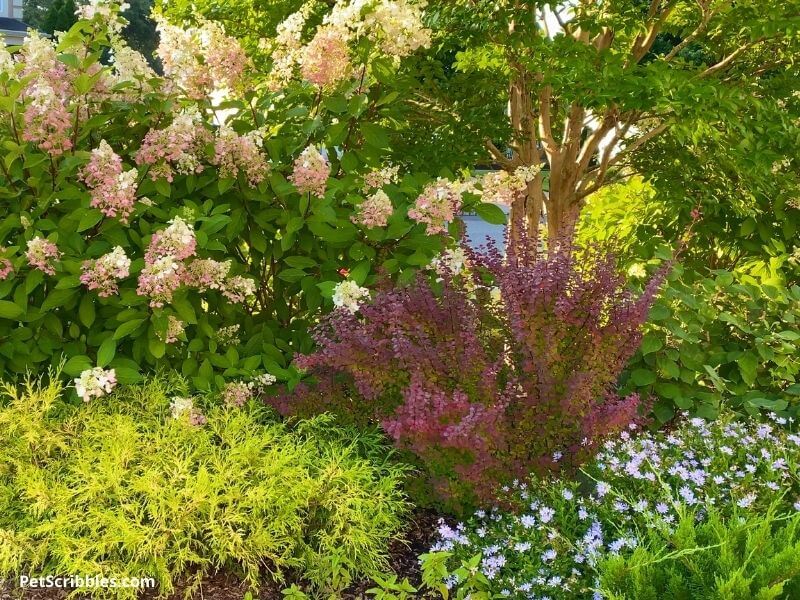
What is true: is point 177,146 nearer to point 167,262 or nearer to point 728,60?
point 167,262

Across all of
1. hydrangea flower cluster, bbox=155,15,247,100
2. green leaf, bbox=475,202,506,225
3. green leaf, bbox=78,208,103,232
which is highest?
hydrangea flower cluster, bbox=155,15,247,100

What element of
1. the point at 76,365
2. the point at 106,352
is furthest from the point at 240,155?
the point at 76,365

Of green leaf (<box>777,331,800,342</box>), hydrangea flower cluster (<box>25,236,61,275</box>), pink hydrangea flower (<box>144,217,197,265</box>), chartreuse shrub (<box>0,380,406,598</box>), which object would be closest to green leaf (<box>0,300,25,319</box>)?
hydrangea flower cluster (<box>25,236,61,275</box>)

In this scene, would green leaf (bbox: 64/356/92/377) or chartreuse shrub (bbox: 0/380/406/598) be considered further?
green leaf (bbox: 64/356/92/377)

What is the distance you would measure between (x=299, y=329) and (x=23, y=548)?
1564 millimetres

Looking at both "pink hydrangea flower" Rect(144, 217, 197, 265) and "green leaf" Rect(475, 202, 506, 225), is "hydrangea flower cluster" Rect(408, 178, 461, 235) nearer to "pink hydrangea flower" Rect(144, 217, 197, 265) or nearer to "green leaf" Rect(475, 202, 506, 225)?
"green leaf" Rect(475, 202, 506, 225)

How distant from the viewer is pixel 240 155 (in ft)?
10.2

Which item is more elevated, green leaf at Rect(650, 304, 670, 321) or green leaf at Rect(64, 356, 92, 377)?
green leaf at Rect(650, 304, 670, 321)

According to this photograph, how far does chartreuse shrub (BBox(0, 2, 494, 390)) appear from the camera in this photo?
2879mm

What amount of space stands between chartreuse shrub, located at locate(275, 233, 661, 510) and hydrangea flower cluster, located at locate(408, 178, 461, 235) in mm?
178

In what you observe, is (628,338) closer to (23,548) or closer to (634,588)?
(634,588)

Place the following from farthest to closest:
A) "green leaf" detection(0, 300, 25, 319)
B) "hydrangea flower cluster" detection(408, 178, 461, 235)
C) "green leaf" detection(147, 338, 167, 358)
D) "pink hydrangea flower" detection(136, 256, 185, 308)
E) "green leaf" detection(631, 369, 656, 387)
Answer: "green leaf" detection(631, 369, 656, 387), "hydrangea flower cluster" detection(408, 178, 461, 235), "green leaf" detection(147, 338, 167, 358), "green leaf" detection(0, 300, 25, 319), "pink hydrangea flower" detection(136, 256, 185, 308)

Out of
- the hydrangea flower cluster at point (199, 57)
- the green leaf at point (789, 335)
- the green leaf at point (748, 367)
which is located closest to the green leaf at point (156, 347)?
the hydrangea flower cluster at point (199, 57)

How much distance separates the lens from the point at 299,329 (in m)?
3.55
